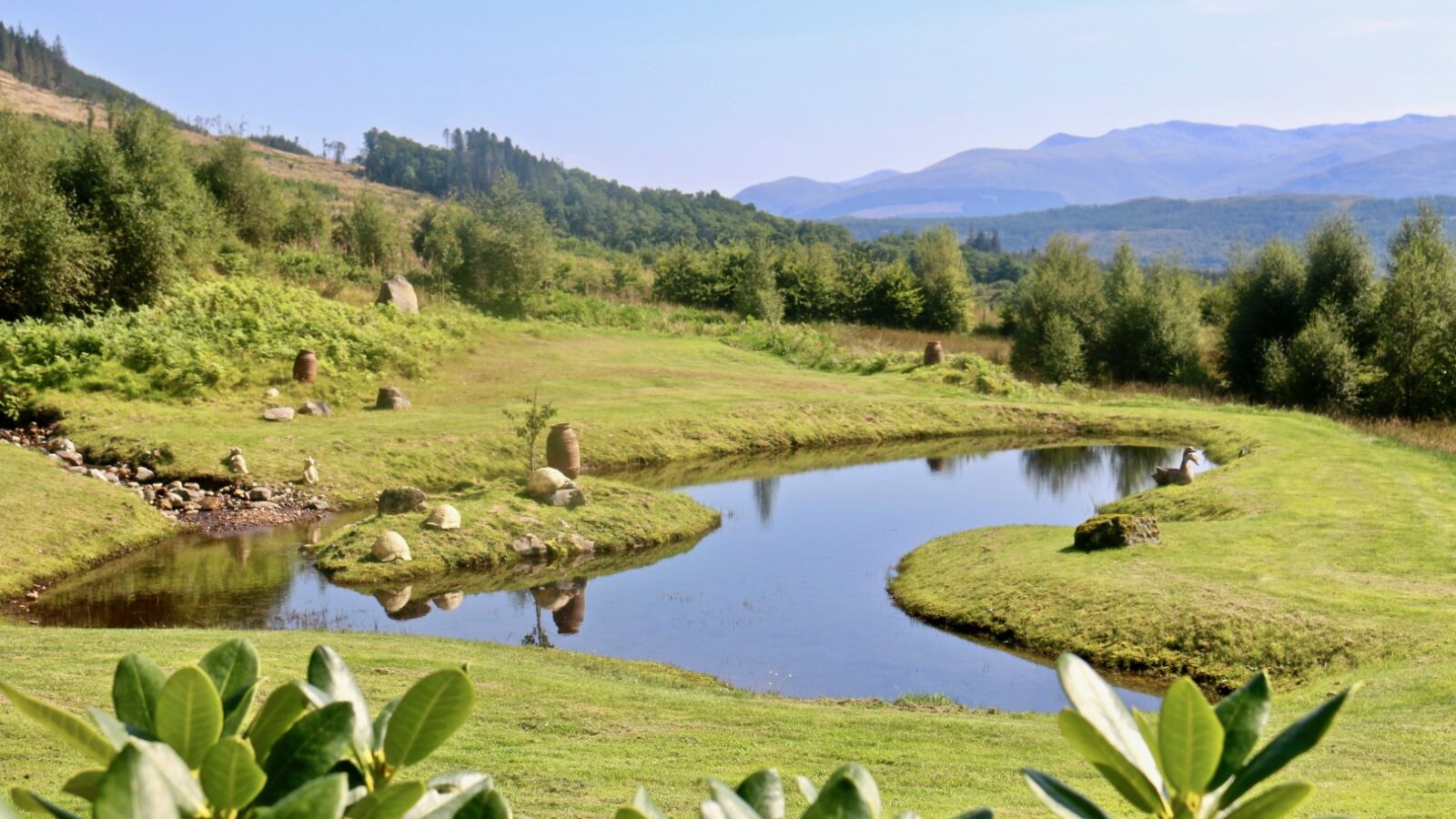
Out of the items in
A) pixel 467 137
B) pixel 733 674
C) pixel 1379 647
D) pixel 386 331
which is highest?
pixel 467 137

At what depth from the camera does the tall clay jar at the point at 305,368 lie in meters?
23.9

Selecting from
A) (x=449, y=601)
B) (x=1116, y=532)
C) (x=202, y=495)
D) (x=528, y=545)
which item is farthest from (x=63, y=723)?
(x=202, y=495)

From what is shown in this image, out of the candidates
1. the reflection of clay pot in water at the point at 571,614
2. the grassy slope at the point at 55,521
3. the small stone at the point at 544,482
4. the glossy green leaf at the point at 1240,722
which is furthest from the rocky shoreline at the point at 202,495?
the glossy green leaf at the point at 1240,722

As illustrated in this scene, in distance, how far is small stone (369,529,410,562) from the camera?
1554cm

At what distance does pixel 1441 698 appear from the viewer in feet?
28.5

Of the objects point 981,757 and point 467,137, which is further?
point 467,137

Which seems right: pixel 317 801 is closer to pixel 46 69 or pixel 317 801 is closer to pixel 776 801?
pixel 776 801

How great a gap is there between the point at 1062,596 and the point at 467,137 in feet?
424

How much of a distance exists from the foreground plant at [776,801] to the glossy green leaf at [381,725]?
0.91 ft

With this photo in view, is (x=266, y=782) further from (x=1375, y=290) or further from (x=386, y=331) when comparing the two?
(x=1375, y=290)

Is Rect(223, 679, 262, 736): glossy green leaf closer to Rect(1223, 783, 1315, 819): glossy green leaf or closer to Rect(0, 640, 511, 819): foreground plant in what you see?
Rect(0, 640, 511, 819): foreground plant

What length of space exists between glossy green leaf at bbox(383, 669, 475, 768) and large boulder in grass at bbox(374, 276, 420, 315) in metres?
30.9

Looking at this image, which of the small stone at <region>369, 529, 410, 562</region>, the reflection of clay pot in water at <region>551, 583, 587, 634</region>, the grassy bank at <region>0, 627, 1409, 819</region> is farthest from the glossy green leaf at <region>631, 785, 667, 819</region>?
the small stone at <region>369, 529, 410, 562</region>

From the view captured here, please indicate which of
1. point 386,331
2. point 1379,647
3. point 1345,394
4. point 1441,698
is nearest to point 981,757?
point 1441,698
